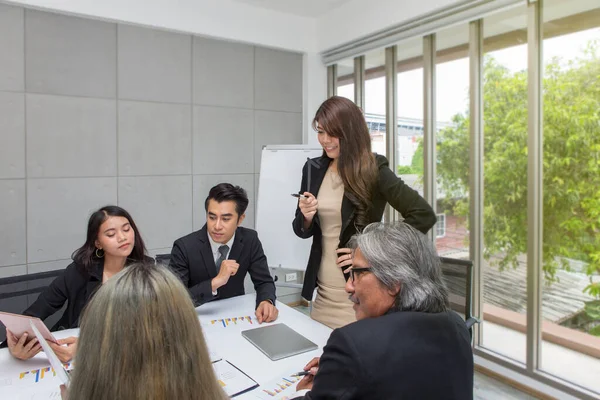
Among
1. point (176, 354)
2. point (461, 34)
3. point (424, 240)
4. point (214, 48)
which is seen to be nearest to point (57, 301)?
point (176, 354)

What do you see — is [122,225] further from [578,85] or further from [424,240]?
[578,85]

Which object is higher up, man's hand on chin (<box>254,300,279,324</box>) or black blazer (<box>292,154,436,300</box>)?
black blazer (<box>292,154,436,300</box>)

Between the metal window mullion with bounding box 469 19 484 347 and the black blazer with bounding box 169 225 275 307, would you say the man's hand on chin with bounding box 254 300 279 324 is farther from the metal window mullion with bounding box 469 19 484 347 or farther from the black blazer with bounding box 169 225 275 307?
the metal window mullion with bounding box 469 19 484 347

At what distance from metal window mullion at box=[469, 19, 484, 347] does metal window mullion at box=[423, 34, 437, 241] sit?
36cm

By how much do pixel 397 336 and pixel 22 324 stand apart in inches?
49.4

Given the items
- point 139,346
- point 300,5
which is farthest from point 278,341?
point 300,5

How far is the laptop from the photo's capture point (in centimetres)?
156

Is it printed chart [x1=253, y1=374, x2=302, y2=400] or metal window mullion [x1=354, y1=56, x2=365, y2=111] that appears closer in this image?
printed chart [x1=253, y1=374, x2=302, y2=400]

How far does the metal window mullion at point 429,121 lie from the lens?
3.35m

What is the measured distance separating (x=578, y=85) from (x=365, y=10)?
1821mm

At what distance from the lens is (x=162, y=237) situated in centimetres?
359

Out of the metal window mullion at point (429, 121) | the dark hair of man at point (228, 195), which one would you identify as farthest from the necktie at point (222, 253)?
the metal window mullion at point (429, 121)

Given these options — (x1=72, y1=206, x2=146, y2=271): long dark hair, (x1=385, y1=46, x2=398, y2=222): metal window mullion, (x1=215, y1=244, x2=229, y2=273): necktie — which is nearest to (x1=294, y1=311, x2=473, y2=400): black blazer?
(x1=215, y1=244, x2=229, y2=273): necktie

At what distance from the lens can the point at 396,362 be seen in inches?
35.1
